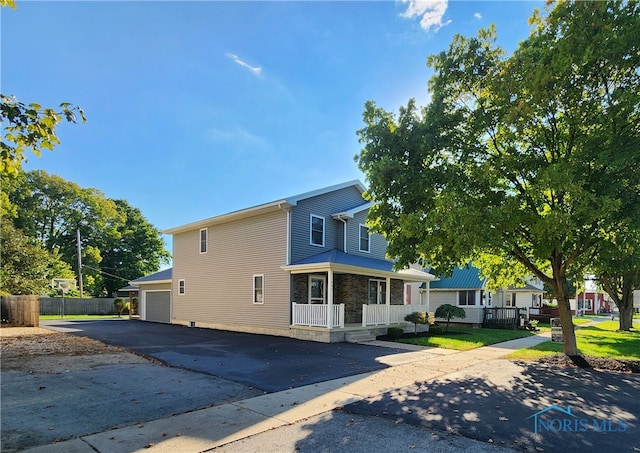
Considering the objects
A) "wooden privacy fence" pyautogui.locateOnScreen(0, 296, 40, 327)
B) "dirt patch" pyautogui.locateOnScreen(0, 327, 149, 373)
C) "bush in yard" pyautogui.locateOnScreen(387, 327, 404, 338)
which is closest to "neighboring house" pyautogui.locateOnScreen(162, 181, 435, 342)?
"bush in yard" pyautogui.locateOnScreen(387, 327, 404, 338)

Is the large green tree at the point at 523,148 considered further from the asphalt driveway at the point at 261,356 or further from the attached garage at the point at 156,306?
the attached garage at the point at 156,306

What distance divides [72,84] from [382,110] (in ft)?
28.7

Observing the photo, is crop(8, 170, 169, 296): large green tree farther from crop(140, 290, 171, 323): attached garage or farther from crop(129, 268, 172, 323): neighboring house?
crop(140, 290, 171, 323): attached garage

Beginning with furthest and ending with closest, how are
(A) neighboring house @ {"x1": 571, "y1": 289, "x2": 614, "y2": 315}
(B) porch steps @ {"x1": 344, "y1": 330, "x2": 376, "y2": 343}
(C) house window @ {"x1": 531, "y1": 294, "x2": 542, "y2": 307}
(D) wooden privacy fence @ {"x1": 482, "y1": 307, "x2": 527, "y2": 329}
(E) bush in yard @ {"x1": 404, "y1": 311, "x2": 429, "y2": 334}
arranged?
(A) neighboring house @ {"x1": 571, "y1": 289, "x2": 614, "y2": 315} → (C) house window @ {"x1": 531, "y1": 294, "x2": 542, "y2": 307} → (D) wooden privacy fence @ {"x1": 482, "y1": 307, "x2": 527, "y2": 329} → (E) bush in yard @ {"x1": 404, "y1": 311, "x2": 429, "y2": 334} → (B) porch steps @ {"x1": 344, "y1": 330, "x2": 376, "y2": 343}

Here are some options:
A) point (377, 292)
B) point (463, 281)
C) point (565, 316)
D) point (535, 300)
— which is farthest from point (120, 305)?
point (535, 300)

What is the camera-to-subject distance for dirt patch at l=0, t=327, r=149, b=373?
9.68 metres

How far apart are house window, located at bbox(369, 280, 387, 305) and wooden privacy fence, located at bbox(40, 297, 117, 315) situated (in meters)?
29.0

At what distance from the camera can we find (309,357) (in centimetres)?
1179

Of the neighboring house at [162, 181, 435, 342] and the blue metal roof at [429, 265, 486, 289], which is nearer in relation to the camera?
the neighboring house at [162, 181, 435, 342]

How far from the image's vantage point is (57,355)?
37.6 ft

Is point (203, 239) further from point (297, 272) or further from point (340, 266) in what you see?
point (340, 266)

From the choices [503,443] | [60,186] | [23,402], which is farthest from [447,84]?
[60,186]

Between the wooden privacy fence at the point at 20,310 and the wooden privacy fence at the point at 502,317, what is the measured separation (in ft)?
85.9

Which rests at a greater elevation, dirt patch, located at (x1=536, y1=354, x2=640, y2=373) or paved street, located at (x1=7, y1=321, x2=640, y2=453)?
paved street, located at (x1=7, y1=321, x2=640, y2=453)
